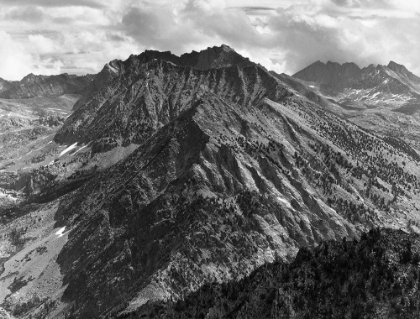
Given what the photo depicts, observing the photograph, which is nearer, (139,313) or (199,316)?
(199,316)

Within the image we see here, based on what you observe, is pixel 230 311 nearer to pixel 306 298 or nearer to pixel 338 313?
pixel 306 298

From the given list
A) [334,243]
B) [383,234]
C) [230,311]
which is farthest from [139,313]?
[383,234]

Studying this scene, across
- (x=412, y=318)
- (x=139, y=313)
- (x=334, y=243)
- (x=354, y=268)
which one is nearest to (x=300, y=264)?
(x=334, y=243)

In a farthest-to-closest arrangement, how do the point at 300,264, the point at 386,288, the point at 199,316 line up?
the point at 199,316 < the point at 300,264 < the point at 386,288

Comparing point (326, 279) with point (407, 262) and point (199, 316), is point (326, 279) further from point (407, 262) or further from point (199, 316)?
point (199, 316)

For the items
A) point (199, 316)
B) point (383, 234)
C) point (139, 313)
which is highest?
point (383, 234)

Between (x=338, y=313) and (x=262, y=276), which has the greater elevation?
(x=338, y=313)

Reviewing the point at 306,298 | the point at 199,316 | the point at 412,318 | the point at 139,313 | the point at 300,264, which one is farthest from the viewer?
the point at 139,313
